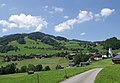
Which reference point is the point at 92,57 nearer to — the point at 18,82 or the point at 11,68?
the point at 11,68

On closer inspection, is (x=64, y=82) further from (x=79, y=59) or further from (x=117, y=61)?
(x=79, y=59)

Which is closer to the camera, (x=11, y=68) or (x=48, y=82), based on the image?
(x=48, y=82)

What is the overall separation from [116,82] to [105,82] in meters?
1.49

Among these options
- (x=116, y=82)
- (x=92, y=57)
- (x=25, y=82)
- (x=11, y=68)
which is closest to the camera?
(x=116, y=82)

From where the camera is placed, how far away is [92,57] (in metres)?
172

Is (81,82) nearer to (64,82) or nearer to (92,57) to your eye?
(64,82)

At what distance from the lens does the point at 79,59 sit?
15825 centimetres

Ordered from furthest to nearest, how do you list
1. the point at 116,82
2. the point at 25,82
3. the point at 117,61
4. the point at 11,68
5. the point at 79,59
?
the point at 79,59, the point at 11,68, the point at 117,61, the point at 25,82, the point at 116,82

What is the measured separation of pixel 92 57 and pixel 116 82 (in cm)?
13797

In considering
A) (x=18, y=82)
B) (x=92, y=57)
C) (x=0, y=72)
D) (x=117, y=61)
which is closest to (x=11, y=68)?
(x=0, y=72)

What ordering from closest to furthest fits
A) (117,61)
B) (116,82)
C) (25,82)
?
(116,82)
(25,82)
(117,61)

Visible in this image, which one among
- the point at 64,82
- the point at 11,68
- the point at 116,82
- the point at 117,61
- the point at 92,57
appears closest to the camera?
the point at 116,82

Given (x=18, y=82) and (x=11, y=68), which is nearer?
(x=18, y=82)

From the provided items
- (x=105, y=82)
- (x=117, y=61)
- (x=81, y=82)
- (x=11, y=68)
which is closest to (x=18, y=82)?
(x=81, y=82)
